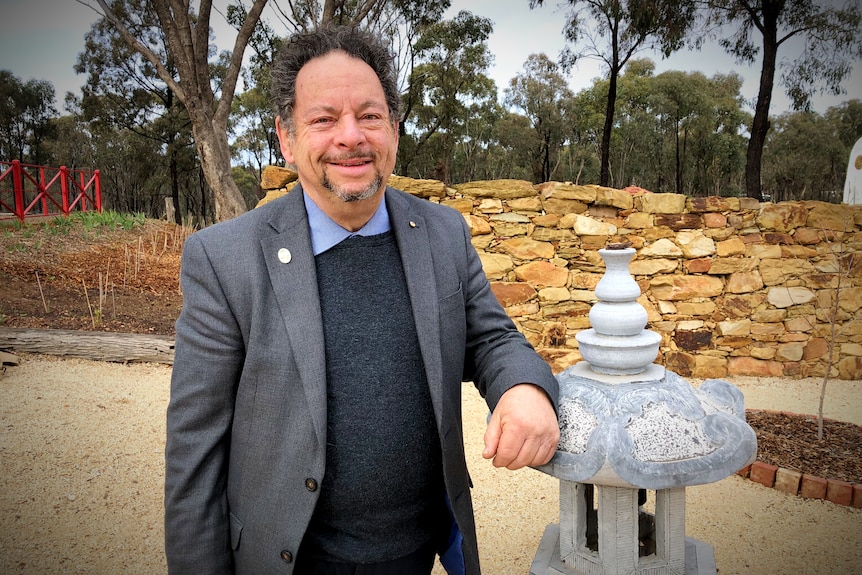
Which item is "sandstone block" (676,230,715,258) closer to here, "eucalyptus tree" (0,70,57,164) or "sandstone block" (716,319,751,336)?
"sandstone block" (716,319,751,336)

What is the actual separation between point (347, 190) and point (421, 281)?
320mm

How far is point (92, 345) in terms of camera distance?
553cm

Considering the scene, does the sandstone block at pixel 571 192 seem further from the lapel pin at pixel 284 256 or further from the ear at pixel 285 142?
the lapel pin at pixel 284 256

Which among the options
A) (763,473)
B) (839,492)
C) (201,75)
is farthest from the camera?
(201,75)

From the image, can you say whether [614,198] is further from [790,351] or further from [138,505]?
[138,505]

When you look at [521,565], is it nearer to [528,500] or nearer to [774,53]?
[528,500]

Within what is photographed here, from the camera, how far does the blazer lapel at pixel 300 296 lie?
131cm

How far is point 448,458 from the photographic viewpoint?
4.77ft

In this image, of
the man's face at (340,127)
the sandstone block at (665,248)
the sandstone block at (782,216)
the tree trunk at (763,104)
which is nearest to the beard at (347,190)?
the man's face at (340,127)

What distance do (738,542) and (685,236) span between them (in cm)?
327

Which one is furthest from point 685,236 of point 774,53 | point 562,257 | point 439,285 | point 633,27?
point 633,27

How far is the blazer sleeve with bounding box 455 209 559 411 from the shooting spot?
1.33 meters

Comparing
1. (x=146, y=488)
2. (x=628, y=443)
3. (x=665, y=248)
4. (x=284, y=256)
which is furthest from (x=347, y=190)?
(x=665, y=248)

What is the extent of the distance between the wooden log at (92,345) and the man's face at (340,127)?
483 cm
